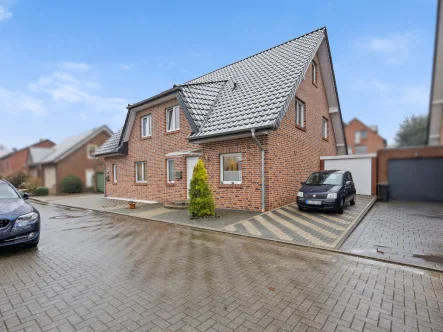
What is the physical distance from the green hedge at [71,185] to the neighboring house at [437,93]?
28908 millimetres

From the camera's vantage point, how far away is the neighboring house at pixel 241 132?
9781 mm

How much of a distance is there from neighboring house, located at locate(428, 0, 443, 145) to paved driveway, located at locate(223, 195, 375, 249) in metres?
6.58

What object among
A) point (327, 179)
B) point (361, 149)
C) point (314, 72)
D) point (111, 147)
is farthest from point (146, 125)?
point (361, 149)

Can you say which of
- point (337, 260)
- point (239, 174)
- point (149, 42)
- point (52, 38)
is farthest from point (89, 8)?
point (337, 260)

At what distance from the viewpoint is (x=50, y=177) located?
90.3 ft

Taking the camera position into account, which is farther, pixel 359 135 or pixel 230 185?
pixel 359 135

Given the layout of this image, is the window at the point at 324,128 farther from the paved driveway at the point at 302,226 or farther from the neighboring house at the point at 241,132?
the paved driveway at the point at 302,226

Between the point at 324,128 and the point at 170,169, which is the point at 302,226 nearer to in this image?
the point at 170,169

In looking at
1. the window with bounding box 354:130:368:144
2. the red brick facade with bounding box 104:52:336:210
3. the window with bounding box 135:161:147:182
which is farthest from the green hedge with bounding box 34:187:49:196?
the window with bounding box 354:130:368:144

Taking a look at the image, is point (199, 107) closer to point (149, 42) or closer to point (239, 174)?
→ point (239, 174)

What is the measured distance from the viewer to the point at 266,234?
6.66 metres

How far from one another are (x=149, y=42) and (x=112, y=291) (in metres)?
21.1

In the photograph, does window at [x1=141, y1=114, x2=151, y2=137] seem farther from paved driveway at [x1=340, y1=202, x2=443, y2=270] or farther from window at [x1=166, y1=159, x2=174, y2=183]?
paved driveway at [x1=340, y1=202, x2=443, y2=270]

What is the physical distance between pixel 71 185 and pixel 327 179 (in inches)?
975
